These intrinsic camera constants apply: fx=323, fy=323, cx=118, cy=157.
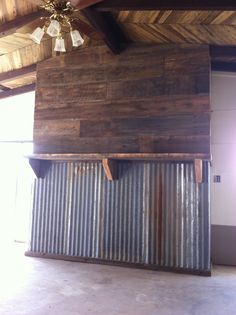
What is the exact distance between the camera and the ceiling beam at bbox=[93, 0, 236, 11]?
12.3 ft

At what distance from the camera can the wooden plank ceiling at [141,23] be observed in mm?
3957

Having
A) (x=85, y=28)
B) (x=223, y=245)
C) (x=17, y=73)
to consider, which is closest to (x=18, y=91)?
(x=17, y=73)

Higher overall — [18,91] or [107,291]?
[18,91]

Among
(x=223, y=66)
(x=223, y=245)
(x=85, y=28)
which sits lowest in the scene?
(x=223, y=245)

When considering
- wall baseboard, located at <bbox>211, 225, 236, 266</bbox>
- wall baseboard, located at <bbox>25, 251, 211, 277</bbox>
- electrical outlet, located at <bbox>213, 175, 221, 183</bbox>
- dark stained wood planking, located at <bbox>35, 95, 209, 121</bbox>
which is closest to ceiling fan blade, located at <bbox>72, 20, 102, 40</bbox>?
dark stained wood planking, located at <bbox>35, 95, 209, 121</bbox>

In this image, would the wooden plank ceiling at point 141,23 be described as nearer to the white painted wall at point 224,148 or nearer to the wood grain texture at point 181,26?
the wood grain texture at point 181,26

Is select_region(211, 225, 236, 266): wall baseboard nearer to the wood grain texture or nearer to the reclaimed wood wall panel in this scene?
the reclaimed wood wall panel

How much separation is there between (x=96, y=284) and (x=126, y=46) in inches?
149

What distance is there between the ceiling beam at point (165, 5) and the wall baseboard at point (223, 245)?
140 inches

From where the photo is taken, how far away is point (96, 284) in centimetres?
434

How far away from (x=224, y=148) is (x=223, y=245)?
1697 mm

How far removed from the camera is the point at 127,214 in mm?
5367

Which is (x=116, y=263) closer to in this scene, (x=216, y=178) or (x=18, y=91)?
(x=216, y=178)

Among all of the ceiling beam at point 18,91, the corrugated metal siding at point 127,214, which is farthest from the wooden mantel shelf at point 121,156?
the ceiling beam at point 18,91
